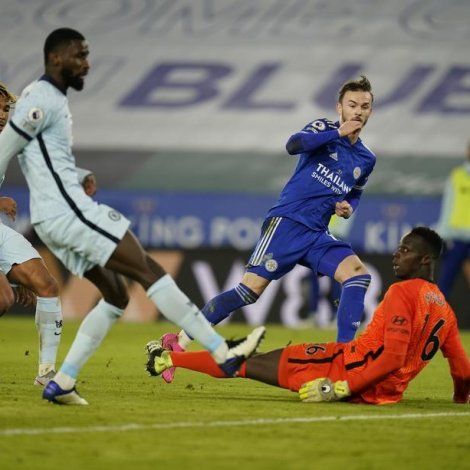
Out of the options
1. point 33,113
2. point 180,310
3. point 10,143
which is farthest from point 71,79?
point 180,310

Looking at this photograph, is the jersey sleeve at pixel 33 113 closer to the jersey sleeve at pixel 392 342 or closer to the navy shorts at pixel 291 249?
the jersey sleeve at pixel 392 342

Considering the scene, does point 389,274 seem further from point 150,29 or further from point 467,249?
point 150,29

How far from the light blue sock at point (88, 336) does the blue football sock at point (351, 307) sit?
6.23ft

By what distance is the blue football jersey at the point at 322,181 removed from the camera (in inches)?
322

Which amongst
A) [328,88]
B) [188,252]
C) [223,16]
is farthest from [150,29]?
[188,252]

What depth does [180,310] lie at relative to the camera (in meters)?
6.27

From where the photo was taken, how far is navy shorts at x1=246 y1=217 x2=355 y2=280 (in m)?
8.09

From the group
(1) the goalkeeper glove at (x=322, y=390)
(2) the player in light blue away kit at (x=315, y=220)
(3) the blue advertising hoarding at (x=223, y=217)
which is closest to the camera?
(1) the goalkeeper glove at (x=322, y=390)

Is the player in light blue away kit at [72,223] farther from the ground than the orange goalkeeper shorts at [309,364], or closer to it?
farther from the ground

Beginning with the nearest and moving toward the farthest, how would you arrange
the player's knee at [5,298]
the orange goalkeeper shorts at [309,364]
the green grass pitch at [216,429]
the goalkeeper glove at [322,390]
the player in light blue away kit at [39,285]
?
the green grass pitch at [216,429]
the goalkeeper glove at [322,390]
the orange goalkeeper shorts at [309,364]
the player's knee at [5,298]
the player in light blue away kit at [39,285]

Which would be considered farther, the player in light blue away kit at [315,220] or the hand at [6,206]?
the player in light blue away kit at [315,220]

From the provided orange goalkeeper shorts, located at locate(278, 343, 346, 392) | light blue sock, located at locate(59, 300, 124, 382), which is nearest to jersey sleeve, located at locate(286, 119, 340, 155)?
orange goalkeeper shorts, located at locate(278, 343, 346, 392)

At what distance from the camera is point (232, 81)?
69.1ft

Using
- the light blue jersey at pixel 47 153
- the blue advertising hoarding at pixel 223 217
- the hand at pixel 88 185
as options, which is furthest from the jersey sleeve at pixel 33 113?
the blue advertising hoarding at pixel 223 217
